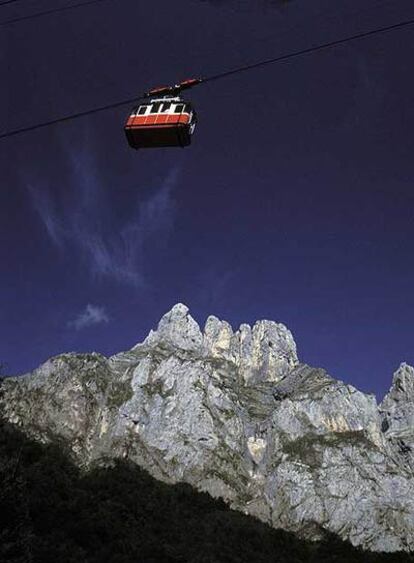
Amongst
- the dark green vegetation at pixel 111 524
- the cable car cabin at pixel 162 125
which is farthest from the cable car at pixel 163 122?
the dark green vegetation at pixel 111 524

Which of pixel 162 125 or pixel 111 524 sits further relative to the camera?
pixel 111 524

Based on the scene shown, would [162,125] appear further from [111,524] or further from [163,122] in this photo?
[111,524]

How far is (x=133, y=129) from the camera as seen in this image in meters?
24.7

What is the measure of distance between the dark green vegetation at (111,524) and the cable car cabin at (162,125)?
52.7 ft

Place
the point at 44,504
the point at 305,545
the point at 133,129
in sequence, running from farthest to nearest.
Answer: the point at 305,545
the point at 44,504
the point at 133,129

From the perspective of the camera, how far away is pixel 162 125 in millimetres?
24156

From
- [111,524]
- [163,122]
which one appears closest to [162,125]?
[163,122]

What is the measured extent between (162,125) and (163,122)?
0.58 ft

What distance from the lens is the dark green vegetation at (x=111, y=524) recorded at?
24.9 meters

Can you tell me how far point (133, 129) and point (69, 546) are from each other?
2064cm

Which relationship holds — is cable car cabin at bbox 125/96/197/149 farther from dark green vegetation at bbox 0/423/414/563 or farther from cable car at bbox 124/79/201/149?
dark green vegetation at bbox 0/423/414/563

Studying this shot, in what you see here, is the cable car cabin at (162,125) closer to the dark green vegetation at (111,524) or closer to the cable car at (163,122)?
the cable car at (163,122)

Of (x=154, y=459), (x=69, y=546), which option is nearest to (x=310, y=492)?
(x=154, y=459)

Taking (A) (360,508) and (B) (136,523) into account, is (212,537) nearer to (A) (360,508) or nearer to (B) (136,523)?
(B) (136,523)
